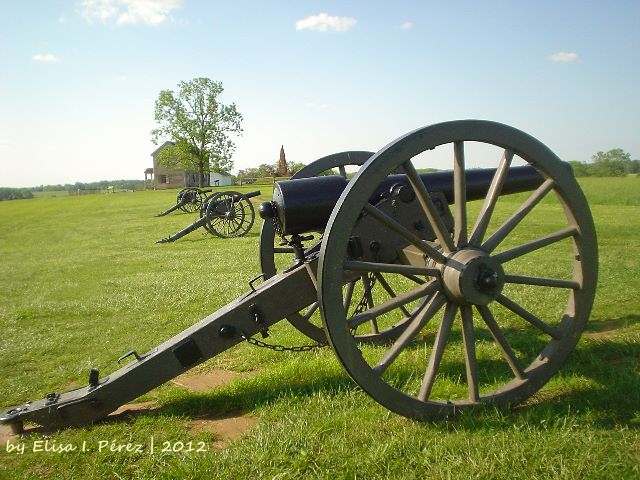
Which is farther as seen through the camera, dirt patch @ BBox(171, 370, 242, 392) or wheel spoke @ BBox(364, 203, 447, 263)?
dirt patch @ BBox(171, 370, 242, 392)

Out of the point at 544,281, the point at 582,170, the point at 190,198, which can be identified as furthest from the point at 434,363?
the point at 582,170

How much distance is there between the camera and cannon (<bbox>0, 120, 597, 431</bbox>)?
8.99 ft

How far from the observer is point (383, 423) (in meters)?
3.08

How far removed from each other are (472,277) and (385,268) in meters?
0.54

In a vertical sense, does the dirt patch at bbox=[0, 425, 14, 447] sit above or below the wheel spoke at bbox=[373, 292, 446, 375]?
below

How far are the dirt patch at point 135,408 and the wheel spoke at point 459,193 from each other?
262cm

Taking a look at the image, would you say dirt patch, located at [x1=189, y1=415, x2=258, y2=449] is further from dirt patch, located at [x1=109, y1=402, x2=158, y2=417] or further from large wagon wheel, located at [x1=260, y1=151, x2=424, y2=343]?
large wagon wheel, located at [x1=260, y1=151, x2=424, y2=343]

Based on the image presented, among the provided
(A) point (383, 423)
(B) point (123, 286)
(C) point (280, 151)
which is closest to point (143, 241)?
(B) point (123, 286)

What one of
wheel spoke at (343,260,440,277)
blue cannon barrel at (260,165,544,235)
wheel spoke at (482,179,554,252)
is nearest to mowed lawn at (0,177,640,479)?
wheel spoke at (343,260,440,277)

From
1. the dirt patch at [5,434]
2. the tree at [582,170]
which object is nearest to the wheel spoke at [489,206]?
the dirt patch at [5,434]

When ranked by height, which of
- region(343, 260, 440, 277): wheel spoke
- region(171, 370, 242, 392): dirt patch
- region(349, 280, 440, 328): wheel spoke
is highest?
region(343, 260, 440, 277): wheel spoke

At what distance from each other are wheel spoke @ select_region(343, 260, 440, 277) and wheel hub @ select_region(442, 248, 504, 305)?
0.35 feet

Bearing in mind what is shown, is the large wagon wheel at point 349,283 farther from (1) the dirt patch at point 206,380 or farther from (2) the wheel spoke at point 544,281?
(2) the wheel spoke at point 544,281

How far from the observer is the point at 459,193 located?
300 centimetres
